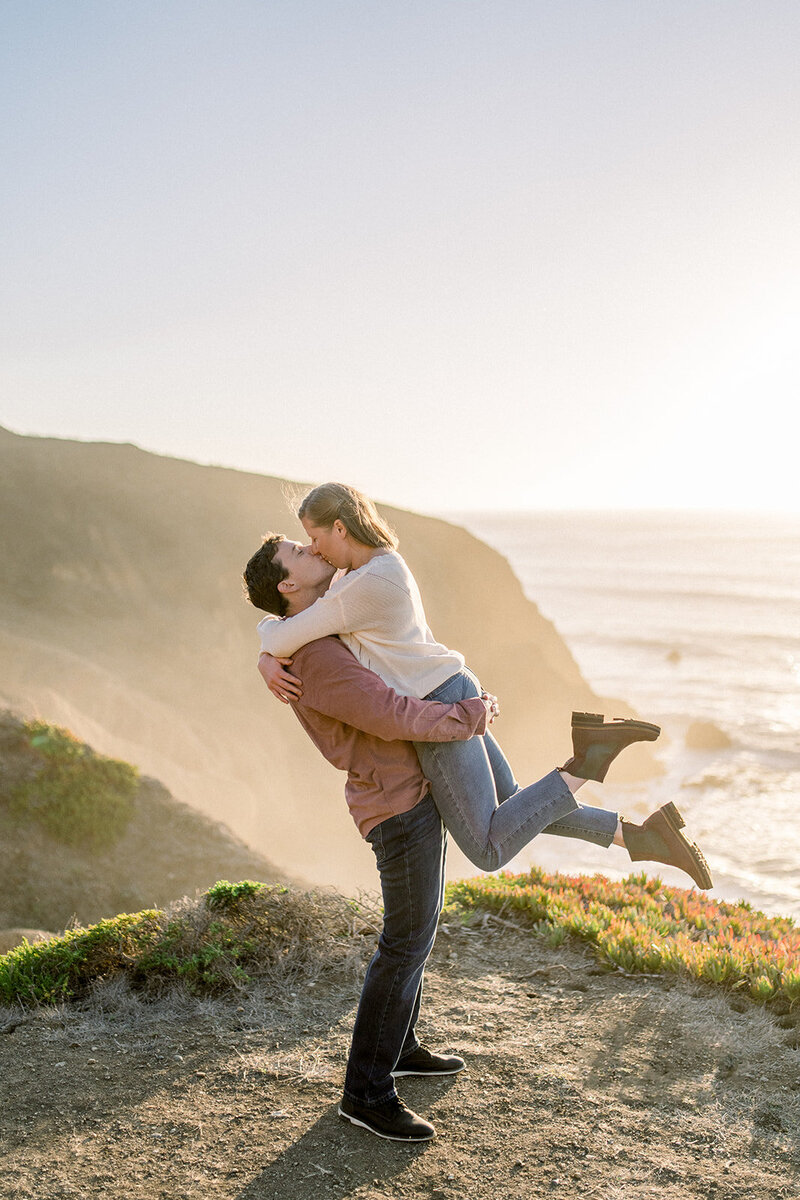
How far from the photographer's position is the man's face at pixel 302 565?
3461 millimetres

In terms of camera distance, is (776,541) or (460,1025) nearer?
(460,1025)

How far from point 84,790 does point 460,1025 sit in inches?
493

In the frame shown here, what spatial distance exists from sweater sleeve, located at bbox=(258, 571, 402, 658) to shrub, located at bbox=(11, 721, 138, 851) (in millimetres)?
13418

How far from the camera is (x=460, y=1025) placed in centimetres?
468

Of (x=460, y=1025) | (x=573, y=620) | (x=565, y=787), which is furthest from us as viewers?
(x=573, y=620)

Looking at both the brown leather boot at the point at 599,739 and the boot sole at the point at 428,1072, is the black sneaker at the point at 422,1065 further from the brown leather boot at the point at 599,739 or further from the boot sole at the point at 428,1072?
the brown leather boot at the point at 599,739

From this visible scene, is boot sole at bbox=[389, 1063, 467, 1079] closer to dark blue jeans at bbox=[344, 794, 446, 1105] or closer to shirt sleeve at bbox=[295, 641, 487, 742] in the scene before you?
dark blue jeans at bbox=[344, 794, 446, 1105]

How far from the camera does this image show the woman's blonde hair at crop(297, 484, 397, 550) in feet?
11.0

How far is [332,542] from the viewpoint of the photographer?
340cm

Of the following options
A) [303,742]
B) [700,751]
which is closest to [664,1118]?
[303,742]

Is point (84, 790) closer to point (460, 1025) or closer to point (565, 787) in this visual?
point (460, 1025)

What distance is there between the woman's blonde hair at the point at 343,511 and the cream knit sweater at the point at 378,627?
0.11 meters

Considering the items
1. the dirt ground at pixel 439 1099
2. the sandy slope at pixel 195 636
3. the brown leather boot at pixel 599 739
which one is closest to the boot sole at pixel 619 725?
the brown leather boot at pixel 599 739

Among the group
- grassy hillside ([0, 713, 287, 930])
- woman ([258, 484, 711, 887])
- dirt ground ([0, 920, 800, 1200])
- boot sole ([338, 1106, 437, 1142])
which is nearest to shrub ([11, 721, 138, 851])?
grassy hillside ([0, 713, 287, 930])
